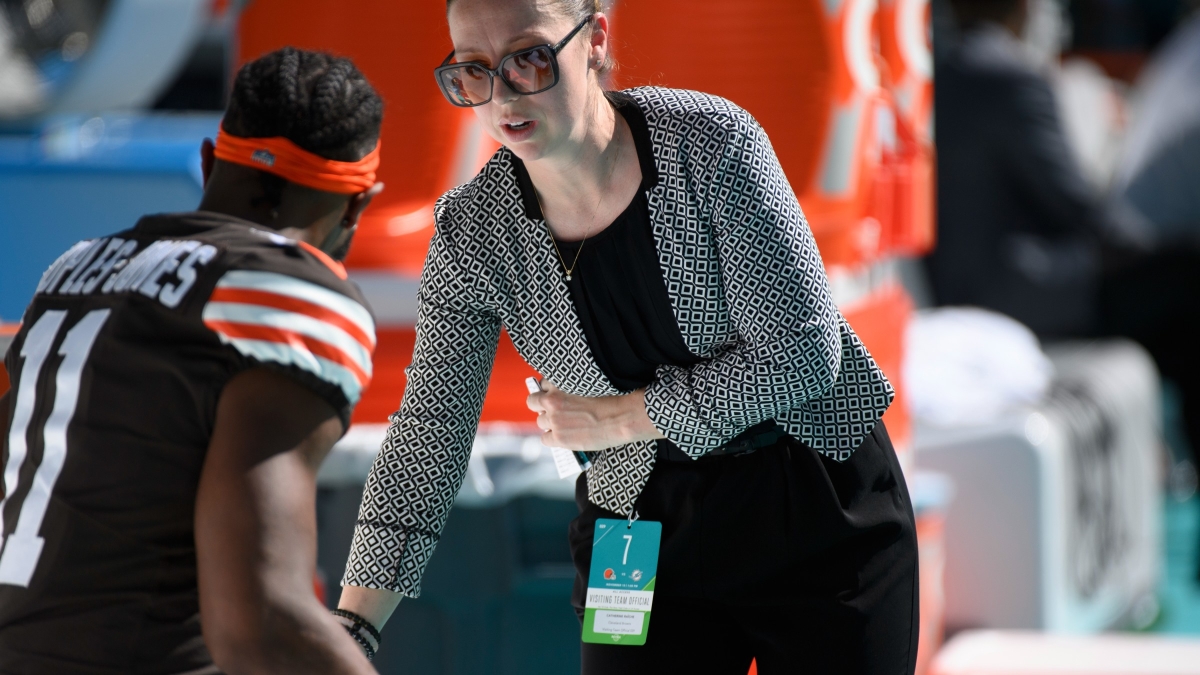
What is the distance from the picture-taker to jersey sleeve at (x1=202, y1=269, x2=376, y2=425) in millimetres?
1286

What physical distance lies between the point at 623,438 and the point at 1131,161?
235 inches

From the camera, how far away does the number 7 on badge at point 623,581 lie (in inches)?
62.1

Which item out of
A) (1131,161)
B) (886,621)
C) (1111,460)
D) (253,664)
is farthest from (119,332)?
(1131,161)

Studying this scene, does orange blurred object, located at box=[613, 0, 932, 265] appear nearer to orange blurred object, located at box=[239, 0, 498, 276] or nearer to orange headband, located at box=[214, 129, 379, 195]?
orange blurred object, located at box=[239, 0, 498, 276]

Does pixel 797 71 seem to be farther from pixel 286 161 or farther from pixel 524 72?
pixel 286 161

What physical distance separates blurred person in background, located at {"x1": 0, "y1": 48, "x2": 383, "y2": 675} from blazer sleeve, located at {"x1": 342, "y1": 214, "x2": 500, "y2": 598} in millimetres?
266

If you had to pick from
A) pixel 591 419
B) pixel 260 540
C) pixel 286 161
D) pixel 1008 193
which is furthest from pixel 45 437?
pixel 1008 193

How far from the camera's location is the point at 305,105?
1.56 m

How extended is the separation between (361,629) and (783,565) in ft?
1.65

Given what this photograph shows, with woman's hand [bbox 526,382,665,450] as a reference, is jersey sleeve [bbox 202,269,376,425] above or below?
above

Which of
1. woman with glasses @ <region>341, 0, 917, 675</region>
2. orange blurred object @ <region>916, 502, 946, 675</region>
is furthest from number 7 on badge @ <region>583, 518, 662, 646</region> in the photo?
orange blurred object @ <region>916, 502, 946, 675</region>

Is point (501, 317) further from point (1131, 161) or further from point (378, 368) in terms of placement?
point (1131, 161)

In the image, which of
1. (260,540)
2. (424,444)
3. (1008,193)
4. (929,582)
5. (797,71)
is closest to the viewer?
(260,540)

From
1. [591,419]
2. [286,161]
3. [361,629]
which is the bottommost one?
[361,629]
